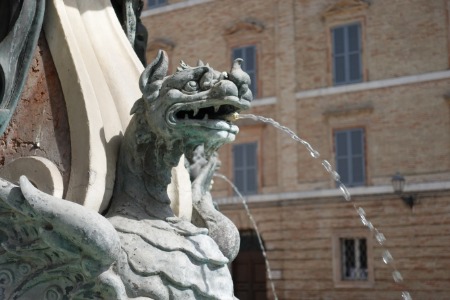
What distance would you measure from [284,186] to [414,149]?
333 cm

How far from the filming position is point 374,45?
19906mm

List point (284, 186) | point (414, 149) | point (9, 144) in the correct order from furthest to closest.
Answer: point (284, 186)
point (414, 149)
point (9, 144)

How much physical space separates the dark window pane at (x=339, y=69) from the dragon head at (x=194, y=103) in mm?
18153

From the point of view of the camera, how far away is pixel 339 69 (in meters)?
20.5

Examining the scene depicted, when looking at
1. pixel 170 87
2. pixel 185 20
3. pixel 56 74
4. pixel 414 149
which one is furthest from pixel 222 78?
→ pixel 185 20

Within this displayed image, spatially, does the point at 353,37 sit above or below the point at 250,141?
above

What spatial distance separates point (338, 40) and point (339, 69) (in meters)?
0.72

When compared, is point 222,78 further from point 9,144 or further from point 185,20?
point 185,20

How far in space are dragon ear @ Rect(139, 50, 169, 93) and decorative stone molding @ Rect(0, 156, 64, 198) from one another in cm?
36

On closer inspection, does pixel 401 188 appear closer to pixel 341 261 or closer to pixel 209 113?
pixel 341 261

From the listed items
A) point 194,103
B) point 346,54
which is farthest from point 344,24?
point 194,103

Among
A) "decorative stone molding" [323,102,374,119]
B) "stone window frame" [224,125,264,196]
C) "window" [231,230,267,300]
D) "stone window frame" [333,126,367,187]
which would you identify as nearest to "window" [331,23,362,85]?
"decorative stone molding" [323,102,374,119]

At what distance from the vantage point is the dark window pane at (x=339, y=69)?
20375 mm

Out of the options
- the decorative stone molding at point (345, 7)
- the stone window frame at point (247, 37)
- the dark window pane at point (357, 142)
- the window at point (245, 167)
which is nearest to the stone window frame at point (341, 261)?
the dark window pane at point (357, 142)
